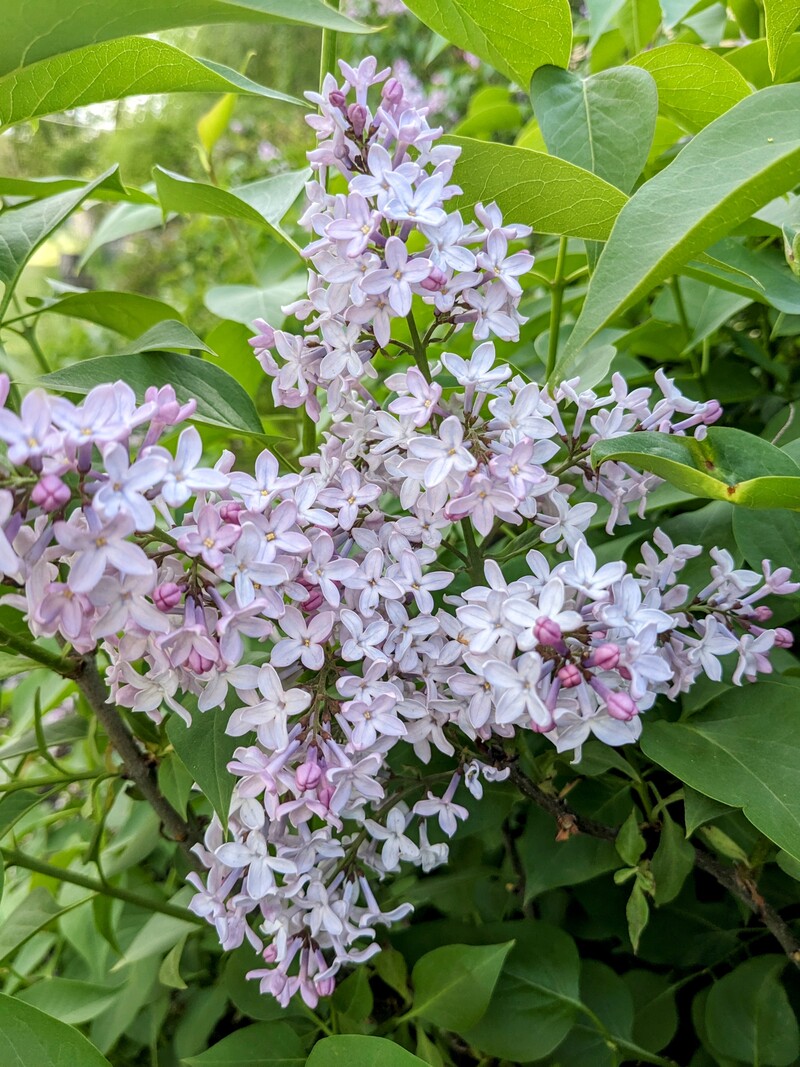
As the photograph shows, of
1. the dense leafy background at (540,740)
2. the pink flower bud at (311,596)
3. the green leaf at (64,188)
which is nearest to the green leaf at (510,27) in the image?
the dense leafy background at (540,740)

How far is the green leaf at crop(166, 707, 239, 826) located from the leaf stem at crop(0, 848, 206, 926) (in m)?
0.17

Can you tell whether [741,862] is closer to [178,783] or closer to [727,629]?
[727,629]

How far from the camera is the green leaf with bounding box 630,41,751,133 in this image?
1.58ft

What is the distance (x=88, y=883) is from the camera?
526 mm

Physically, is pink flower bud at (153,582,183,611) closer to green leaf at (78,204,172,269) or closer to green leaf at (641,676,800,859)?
green leaf at (641,676,800,859)

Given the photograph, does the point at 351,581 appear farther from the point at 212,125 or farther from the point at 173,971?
the point at 212,125

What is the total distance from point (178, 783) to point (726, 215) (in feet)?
1.29

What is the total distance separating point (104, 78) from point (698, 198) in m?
0.28

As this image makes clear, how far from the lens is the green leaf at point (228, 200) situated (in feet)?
1.64

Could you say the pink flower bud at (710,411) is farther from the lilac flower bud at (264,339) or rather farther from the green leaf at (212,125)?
the green leaf at (212,125)

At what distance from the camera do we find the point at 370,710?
1.20 ft

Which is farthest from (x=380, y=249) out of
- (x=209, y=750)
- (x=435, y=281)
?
(x=209, y=750)

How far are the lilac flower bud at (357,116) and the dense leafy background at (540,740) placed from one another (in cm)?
5

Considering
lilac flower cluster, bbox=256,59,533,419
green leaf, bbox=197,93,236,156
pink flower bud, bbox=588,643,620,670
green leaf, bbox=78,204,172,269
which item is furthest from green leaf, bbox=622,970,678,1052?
green leaf, bbox=197,93,236,156
